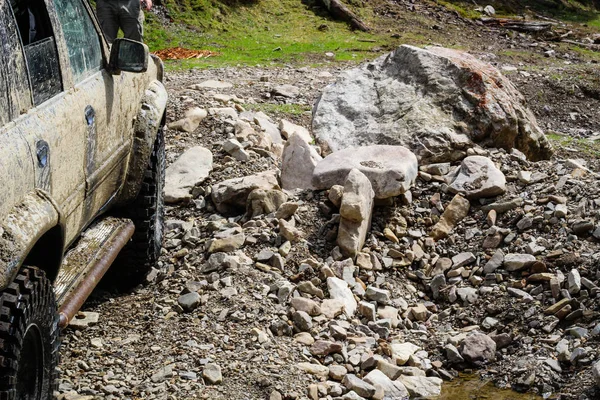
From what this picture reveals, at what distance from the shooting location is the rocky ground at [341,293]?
5414 mm

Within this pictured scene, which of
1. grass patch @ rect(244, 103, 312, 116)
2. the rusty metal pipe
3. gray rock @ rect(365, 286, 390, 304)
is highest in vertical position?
the rusty metal pipe

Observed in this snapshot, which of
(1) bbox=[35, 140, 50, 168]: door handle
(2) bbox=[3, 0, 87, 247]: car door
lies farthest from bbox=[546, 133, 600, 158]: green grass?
(1) bbox=[35, 140, 50, 168]: door handle

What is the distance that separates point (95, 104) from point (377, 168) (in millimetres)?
3279

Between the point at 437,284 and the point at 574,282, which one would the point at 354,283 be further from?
the point at 574,282

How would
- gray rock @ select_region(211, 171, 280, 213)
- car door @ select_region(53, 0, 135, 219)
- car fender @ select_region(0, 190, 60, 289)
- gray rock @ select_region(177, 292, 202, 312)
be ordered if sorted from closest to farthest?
car fender @ select_region(0, 190, 60, 289), car door @ select_region(53, 0, 135, 219), gray rock @ select_region(177, 292, 202, 312), gray rock @ select_region(211, 171, 280, 213)

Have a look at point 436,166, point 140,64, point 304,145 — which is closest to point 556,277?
point 436,166

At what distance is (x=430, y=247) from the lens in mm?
7449

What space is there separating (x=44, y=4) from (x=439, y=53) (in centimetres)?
567

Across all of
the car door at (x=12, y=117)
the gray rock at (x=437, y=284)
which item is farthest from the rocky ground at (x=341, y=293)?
the car door at (x=12, y=117)

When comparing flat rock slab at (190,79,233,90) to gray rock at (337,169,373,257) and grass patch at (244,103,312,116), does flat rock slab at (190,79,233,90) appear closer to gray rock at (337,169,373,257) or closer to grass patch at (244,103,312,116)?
grass patch at (244,103,312,116)

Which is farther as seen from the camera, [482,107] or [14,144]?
[482,107]

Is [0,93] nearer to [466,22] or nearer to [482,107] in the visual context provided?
[482,107]

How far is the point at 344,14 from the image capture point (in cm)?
2027

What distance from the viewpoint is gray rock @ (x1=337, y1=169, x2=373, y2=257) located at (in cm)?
695
